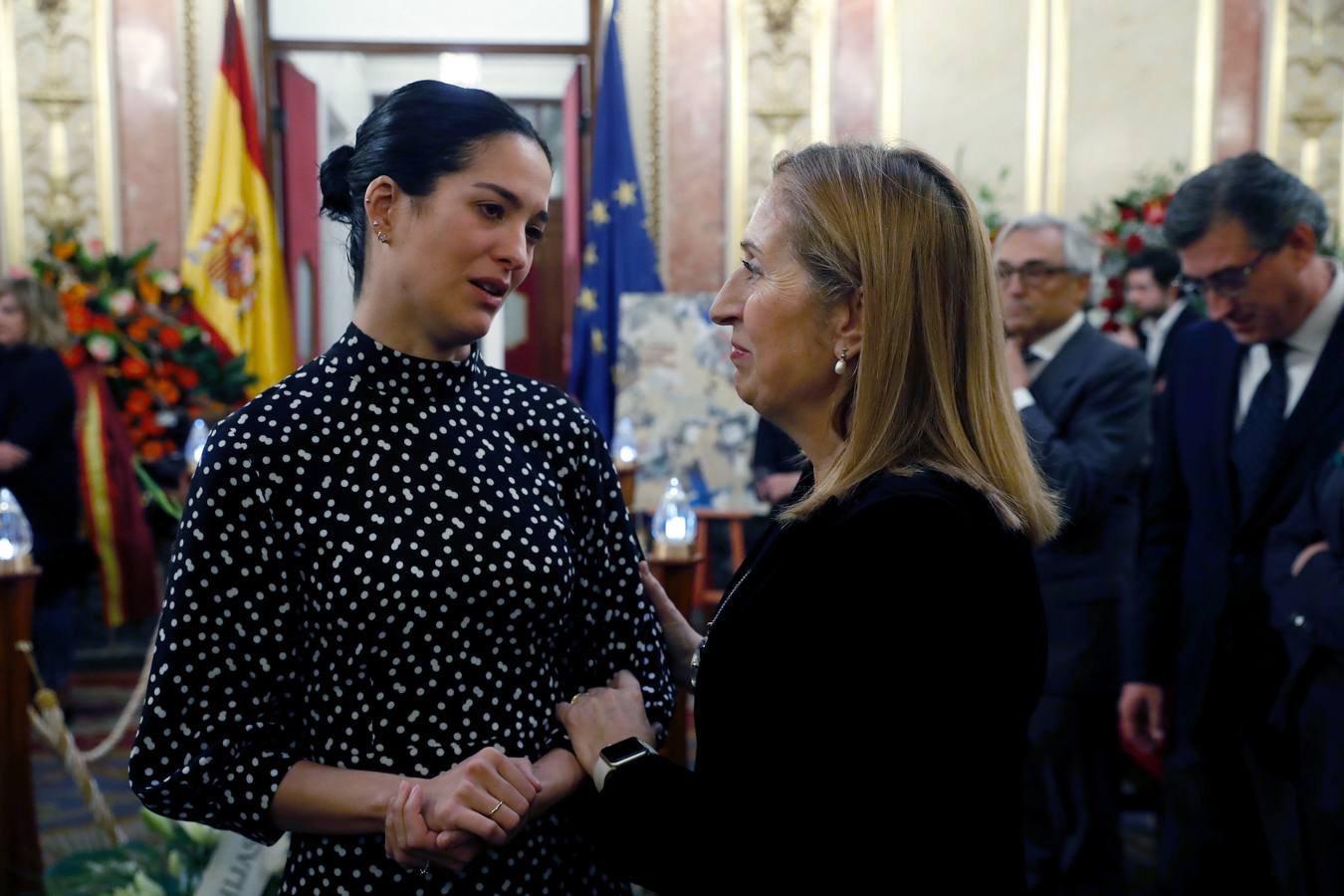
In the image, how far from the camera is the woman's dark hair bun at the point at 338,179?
143 cm

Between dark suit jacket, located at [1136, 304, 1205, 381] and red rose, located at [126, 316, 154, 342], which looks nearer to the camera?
dark suit jacket, located at [1136, 304, 1205, 381]

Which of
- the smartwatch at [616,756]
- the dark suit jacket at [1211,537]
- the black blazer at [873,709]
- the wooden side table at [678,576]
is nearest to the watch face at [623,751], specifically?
the smartwatch at [616,756]

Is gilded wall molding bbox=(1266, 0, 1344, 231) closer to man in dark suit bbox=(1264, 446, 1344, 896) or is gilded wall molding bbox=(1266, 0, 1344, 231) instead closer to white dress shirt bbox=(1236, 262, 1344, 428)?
white dress shirt bbox=(1236, 262, 1344, 428)

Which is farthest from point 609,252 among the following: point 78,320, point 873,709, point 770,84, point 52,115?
point 873,709

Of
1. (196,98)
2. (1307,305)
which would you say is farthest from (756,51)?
(1307,305)

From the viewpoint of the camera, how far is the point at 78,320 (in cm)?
510

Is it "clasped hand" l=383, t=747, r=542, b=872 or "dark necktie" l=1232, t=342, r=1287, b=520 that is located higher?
"dark necktie" l=1232, t=342, r=1287, b=520

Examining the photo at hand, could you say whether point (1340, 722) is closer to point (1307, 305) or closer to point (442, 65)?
point (1307, 305)

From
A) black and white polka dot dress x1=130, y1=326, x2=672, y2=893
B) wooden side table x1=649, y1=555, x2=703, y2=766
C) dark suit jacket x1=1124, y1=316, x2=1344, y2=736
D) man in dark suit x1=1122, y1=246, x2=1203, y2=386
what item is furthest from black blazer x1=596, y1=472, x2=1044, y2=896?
man in dark suit x1=1122, y1=246, x2=1203, y2=386

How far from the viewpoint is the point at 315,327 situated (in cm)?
759

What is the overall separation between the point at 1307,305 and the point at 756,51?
4673 millimetres

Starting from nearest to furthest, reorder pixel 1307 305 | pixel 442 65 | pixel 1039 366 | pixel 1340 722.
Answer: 1. pixel 1340 722
2. pixel 1307 305
3. pixel 1039 366
4. pixel 442 65

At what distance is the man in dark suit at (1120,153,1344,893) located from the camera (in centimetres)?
225

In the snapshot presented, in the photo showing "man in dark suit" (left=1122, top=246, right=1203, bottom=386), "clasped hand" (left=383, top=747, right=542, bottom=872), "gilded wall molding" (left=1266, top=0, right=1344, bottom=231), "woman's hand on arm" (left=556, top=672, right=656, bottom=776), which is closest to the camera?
"clasped hand" (left=383, top=747, right=542, bottom=872)
